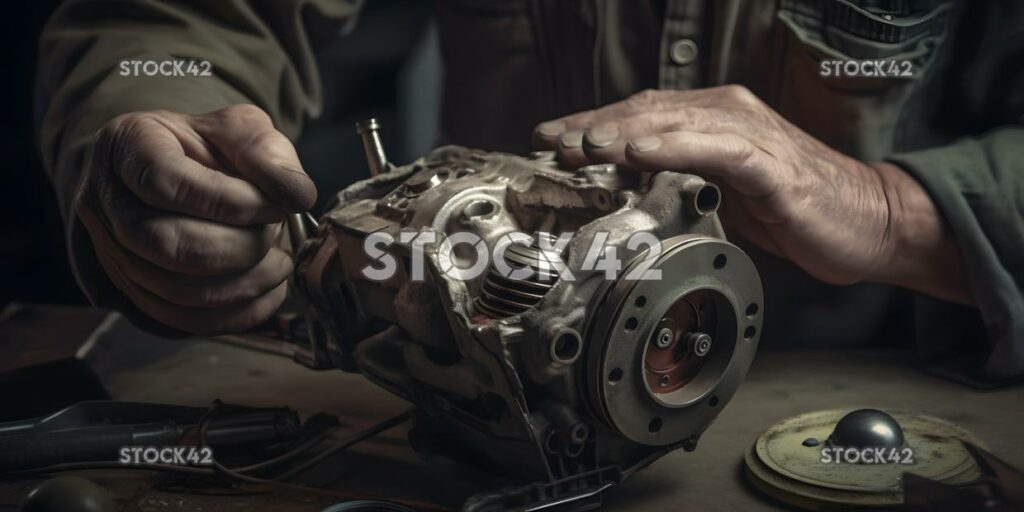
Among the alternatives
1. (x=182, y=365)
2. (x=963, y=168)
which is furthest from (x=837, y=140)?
(x=182, y=365)

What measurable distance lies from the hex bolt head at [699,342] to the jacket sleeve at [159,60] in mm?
716

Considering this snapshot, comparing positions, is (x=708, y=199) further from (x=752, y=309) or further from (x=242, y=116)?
(x=242, y=116)

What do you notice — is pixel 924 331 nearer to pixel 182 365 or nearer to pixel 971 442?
pixel 971 442

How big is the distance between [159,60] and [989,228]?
1.09m

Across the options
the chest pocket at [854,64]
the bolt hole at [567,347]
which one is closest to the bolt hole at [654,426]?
the bolt hole at [567,347]

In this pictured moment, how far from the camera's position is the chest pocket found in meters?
1.25

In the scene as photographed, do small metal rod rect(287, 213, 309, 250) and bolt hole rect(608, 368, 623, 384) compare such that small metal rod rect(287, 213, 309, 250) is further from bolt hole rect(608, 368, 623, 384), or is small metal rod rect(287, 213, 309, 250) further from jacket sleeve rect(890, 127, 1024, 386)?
jacket sleeve rect(890, 127, 1024, 386)

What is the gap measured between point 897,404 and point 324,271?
673 mm

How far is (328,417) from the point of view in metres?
1.19

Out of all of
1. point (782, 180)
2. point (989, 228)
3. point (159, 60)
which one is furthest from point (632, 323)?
point (159, 60)

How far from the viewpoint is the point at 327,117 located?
7.41 ft

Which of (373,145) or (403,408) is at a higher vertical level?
(373,145)

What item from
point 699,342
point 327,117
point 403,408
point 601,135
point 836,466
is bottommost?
point 327,117

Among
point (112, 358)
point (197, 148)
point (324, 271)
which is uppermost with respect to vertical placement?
point (197, 148)
